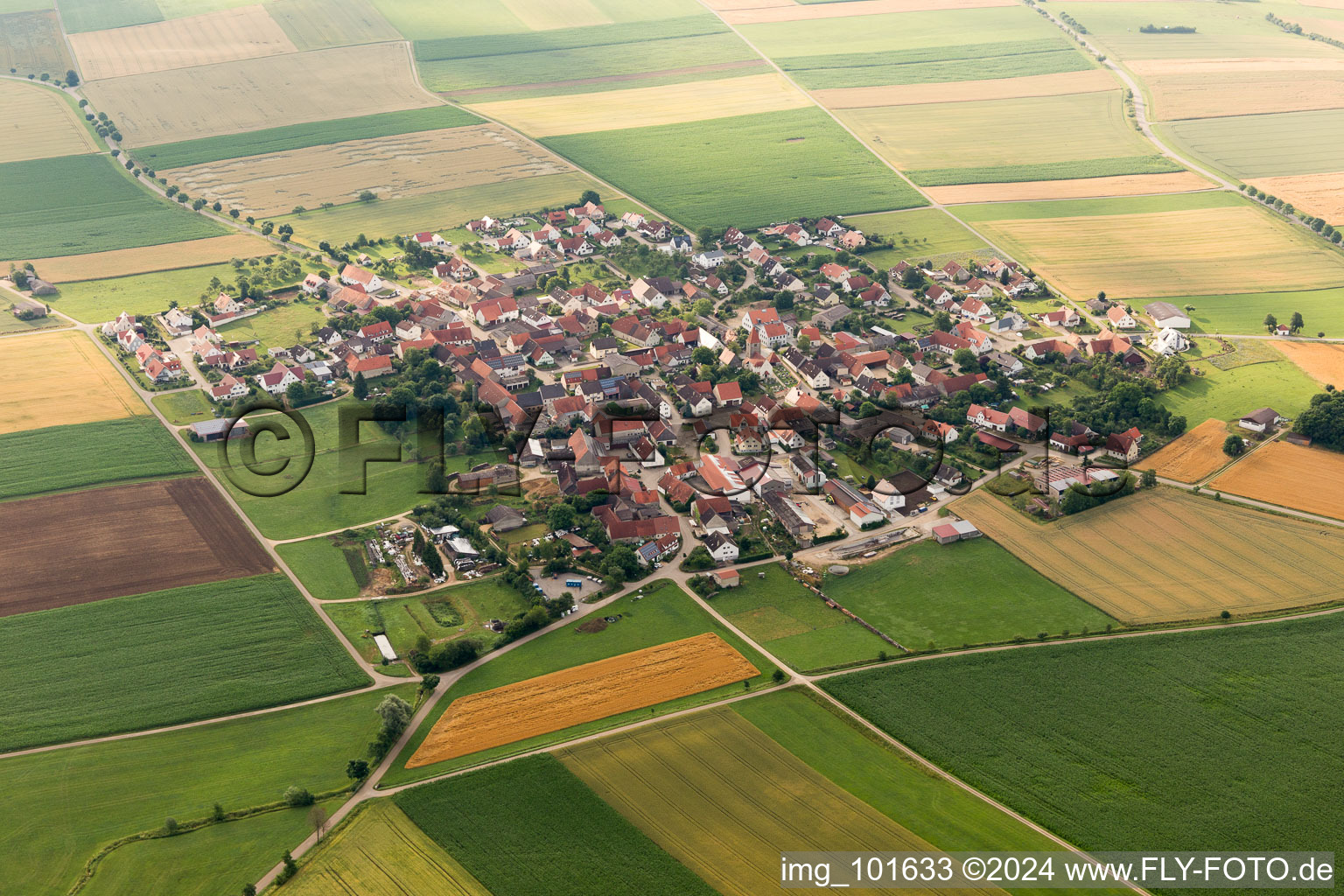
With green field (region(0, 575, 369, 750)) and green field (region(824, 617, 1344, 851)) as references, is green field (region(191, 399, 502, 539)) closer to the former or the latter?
green field (region(0, 575, 369, 750))

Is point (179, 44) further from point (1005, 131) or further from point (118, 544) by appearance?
point (118, 544)

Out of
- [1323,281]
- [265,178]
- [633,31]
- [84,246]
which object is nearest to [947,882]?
[1323,281]

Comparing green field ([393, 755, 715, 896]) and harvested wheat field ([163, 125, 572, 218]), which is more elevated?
harvested wheat field ([163, 125, 572, 218])

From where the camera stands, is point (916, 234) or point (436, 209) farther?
point (436, 209)

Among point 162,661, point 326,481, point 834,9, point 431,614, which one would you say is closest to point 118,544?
point 162,661

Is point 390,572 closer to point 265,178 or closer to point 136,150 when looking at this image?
point 265,178

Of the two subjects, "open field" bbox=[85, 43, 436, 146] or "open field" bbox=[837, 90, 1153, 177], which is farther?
"open field" bbox=[85, 43, 436, 146]

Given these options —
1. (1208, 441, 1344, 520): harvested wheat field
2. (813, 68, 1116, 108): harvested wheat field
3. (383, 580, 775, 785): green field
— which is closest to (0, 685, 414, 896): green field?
(383, 580, 775, 785): green field
